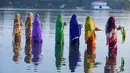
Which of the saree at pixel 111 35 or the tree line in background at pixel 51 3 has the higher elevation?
the tree line in background at pixel 51 3

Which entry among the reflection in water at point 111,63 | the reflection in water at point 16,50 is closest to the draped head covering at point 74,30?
the reflection in water at point 111,63

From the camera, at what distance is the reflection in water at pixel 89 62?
56.8 ft

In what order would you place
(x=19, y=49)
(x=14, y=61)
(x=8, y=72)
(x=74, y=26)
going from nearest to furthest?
(x=8, y=72), (x=14, y=61), (x=19, y=49), (x=74, y=26)

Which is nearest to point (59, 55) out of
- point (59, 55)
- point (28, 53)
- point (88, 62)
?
point (59, 55)

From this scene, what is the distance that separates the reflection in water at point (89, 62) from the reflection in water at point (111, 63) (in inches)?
21.2

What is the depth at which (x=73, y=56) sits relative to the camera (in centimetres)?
2077

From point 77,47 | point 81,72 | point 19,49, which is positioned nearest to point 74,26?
point 77,47

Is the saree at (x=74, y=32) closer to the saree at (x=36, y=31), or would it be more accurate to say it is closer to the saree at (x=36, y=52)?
the saree at (x=36, y=52)

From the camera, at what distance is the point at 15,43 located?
980 inches

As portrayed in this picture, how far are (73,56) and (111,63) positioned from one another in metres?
2.34

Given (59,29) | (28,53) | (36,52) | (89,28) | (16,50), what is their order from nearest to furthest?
(28,53) < (36,52) < (16,50) < (89,28) < (59,29)

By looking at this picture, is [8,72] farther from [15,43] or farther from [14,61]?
[15,43]

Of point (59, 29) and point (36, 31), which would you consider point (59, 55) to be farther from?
point (36, 31)

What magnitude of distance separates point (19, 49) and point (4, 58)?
3003 millimetres
